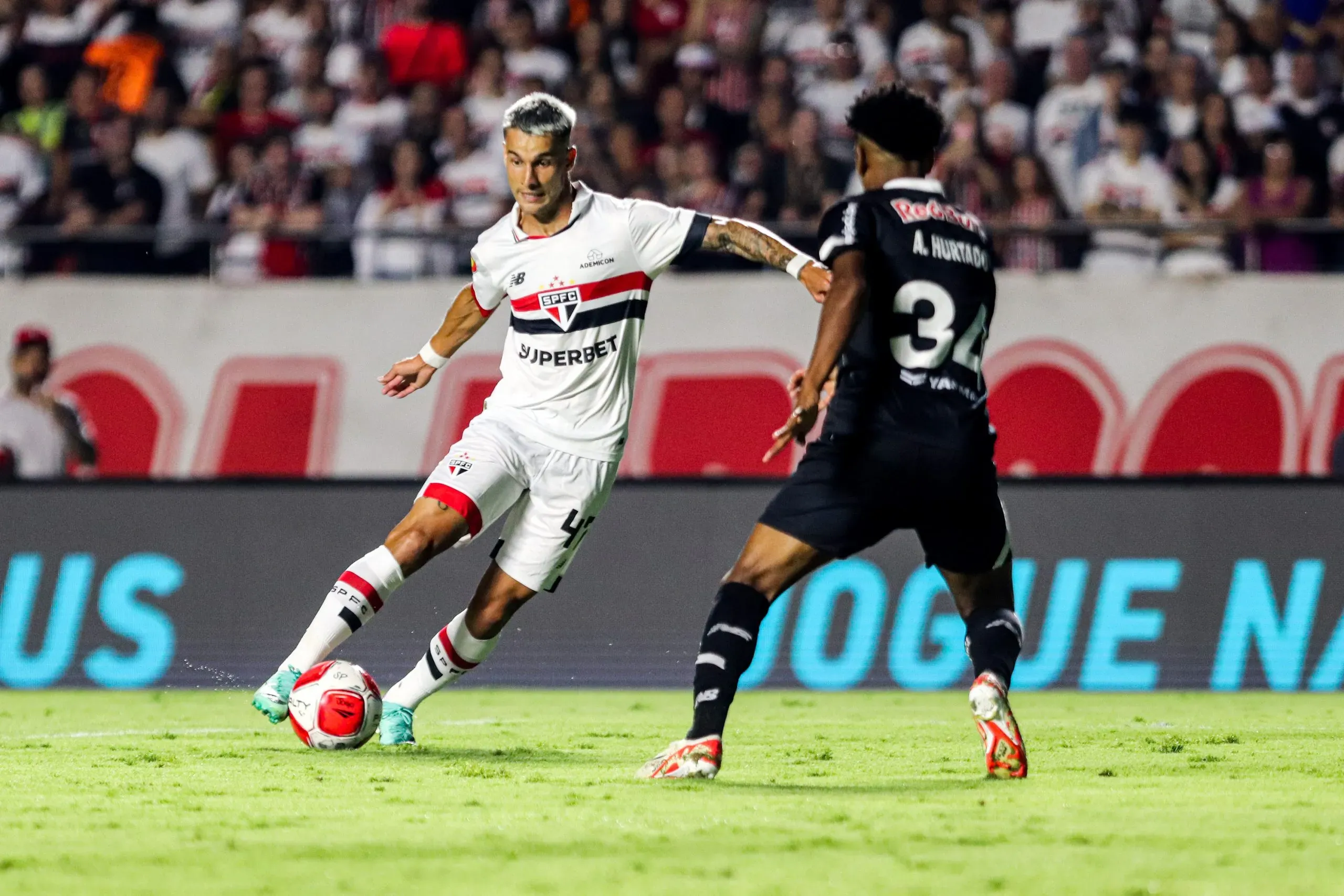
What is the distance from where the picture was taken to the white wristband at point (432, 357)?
784 cm

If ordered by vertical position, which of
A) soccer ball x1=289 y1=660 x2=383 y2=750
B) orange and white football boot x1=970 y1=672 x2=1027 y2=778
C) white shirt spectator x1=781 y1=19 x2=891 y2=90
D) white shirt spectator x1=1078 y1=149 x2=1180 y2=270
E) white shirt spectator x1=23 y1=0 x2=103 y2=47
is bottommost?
soccer ball x1=289 y1=660 x2=383 y2=750

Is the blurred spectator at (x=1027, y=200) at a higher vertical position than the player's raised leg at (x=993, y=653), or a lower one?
higher

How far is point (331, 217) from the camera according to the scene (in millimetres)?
14391

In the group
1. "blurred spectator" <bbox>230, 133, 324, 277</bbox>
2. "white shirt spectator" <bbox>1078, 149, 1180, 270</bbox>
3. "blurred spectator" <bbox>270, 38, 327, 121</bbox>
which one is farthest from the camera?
"blurred spectator" <bbox>270, 38, 327, 121</bbox>

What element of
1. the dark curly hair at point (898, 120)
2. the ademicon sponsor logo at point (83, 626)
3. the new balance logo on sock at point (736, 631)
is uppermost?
the dark curly hair at point (898, 120)

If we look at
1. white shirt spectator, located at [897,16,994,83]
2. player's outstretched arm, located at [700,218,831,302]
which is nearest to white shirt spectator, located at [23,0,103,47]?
white shirt spectator, located at [897,16,994,83]

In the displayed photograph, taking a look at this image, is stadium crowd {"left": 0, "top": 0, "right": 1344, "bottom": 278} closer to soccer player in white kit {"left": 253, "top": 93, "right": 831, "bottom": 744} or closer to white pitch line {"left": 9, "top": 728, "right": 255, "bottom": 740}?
white pitch line {"left": 9, "top": 728, "right": 255, "bottom": 740}

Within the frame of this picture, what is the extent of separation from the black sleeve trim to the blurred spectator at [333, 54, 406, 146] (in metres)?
7.69

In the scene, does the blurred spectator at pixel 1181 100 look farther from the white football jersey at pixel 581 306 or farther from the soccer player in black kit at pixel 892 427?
the soccer player in black kit at pixel 892 427

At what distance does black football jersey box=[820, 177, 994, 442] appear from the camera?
19.9 ft

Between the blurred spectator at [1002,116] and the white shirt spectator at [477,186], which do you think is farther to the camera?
the white shirt spectator at [477,186]

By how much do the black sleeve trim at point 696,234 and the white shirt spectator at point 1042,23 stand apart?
761cm

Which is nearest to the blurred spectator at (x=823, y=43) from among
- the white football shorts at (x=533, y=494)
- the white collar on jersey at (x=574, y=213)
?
the white collar on jersey at (x=574, y=213)

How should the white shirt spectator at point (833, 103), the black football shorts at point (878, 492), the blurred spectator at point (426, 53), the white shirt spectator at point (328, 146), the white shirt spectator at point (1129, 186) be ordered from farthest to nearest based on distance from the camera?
the blurred spectator at point (426, 53)
the white shirt spectator at point (328, 146)
the white shirt spectator at point (833, 103)
the white shirt spectator at point (1129, 186)
the black football shorts at point (878, 492)
